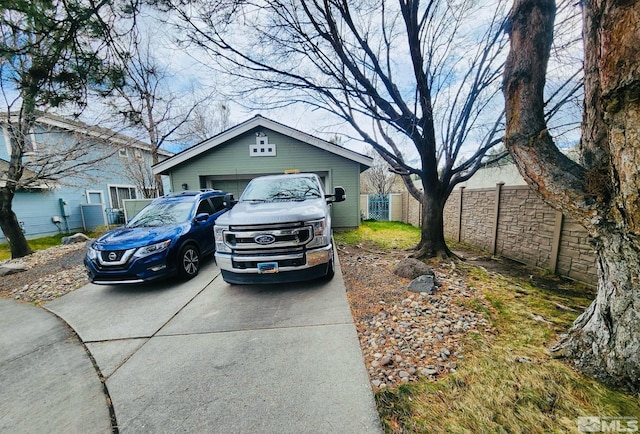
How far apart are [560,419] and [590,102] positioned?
2.48 meters

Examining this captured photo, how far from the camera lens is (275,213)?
392cm

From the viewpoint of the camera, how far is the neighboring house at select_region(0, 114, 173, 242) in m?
7.42

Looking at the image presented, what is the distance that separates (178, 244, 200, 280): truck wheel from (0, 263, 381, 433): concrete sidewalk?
0.59m

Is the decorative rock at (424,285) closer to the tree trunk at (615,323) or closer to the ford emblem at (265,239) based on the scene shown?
the tree trunk at (615,323)

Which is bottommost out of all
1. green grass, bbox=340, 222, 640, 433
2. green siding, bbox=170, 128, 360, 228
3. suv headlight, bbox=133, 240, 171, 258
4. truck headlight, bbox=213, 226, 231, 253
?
green grass, bbox=340, 222, 640, 433

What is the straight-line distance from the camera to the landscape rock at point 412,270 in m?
4.43

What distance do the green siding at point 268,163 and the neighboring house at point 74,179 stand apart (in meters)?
2.58

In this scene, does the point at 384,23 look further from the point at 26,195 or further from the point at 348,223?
the point at 26,195

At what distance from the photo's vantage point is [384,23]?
4898 millimetres

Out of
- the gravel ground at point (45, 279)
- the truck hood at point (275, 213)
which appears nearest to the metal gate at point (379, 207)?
the truck hood at point (275, 213)

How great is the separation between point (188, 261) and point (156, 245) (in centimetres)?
75

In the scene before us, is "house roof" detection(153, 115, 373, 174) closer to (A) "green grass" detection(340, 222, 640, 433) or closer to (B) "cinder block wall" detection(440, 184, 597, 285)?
(B) "cinder block wall" detection(440, 184, 597, 285)

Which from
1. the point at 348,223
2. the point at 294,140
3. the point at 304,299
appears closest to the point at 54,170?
the point at 294,140

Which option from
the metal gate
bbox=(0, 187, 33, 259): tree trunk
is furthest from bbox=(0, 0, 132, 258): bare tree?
the metal gate
